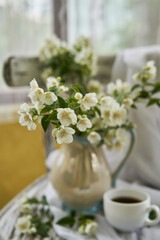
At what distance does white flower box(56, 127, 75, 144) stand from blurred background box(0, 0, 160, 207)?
1.12 m

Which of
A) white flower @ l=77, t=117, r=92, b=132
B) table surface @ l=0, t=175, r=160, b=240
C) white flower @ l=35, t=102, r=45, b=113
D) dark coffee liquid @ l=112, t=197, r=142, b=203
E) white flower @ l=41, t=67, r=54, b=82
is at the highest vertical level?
white flower @ l=41, t=67, r=54, b=82

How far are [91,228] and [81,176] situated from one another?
119 millimetres

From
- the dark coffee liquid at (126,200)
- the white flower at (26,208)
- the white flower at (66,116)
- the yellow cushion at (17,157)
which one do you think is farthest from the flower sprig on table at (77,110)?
the yellow cushion at (17,157)

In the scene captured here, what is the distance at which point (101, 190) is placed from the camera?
801mm


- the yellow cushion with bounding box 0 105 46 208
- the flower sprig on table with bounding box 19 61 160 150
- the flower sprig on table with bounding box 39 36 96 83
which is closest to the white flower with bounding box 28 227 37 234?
the flower sprig on table with bounding box 19 61 160 150

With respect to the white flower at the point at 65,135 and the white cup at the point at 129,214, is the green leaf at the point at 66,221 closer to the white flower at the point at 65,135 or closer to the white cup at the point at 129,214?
the white cup at the point at 129,214

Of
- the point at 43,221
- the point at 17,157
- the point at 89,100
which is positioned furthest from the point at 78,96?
the point at 17,157

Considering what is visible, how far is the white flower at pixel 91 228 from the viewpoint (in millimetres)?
722

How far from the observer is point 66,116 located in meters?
0.53

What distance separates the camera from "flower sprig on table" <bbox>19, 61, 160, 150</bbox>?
0.54 metres

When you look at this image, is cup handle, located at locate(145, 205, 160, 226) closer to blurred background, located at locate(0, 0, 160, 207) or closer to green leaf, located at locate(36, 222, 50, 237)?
green leaf, located at locate(36, 222, 50, 237)

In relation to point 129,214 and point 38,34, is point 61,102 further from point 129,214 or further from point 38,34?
point 38,34

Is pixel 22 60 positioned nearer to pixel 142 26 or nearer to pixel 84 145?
pixel 84 145

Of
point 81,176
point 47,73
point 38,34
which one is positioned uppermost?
point 38,34
